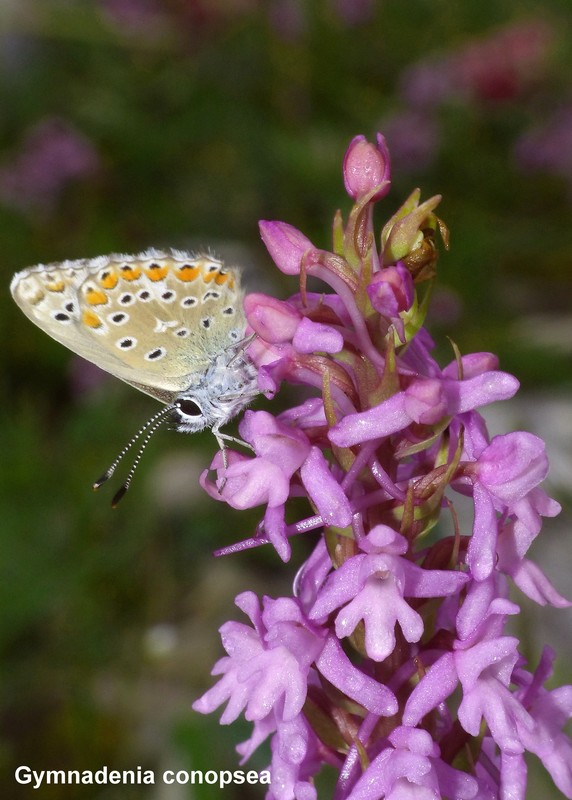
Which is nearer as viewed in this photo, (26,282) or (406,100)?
(26,282)

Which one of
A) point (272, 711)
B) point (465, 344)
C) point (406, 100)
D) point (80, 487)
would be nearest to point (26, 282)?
point (272, 711)

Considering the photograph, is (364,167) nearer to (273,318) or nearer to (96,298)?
(273,318)

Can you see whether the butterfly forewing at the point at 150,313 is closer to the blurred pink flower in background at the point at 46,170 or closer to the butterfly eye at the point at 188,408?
the butterfly eye at the point at 188,408

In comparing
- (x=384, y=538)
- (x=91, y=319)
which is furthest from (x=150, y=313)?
(x=384, y=538)

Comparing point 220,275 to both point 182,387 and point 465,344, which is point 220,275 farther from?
point 465,344

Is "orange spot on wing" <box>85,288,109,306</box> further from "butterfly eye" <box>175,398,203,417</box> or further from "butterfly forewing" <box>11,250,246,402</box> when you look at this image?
"butterfly eye" <box>175,398,203,417</box>

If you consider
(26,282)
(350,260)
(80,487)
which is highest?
(350,260)

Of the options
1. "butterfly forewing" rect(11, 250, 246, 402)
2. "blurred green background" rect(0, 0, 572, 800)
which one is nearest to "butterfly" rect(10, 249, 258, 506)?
"butterfly forewing" rect(11, 250, 246, 402)
